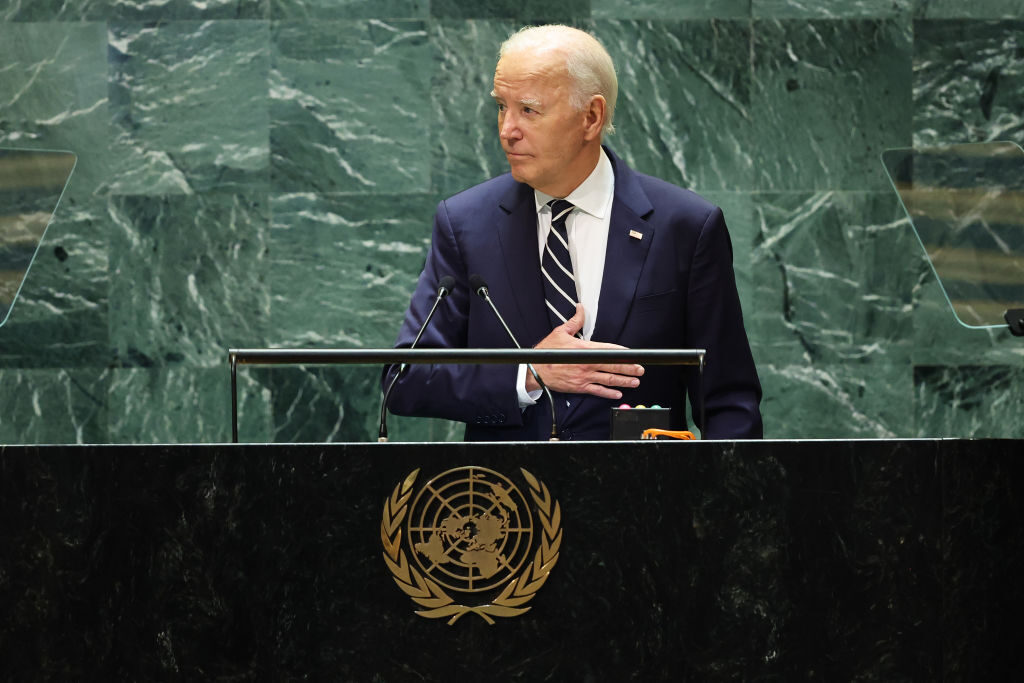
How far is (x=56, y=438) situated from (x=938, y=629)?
3.86 metres

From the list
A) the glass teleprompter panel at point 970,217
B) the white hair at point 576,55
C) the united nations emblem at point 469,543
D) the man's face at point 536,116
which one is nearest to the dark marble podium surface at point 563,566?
the united nations emblem at point 469,543

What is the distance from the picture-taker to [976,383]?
5.23m

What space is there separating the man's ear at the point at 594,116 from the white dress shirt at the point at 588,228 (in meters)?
0.10

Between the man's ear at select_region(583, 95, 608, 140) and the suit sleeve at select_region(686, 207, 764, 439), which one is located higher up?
the man's ear at select_region(583, 95, 608, 140)

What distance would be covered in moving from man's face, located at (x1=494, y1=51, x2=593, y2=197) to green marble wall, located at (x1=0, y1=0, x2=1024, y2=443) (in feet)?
5.68

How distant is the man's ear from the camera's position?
348 cm

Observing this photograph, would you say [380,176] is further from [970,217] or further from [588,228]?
[970,217]

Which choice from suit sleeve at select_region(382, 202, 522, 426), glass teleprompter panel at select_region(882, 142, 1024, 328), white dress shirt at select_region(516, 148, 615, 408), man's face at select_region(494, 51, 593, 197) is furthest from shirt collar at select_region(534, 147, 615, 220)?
glass teleprompter panel at select_region(882, 142, 1024, 328)

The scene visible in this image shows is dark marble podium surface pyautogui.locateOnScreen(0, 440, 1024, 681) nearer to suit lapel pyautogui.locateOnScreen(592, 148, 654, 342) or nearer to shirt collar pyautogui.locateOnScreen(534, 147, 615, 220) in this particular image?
suit lapel pyautogui.locateOnScreen(592, 148, 654, 342)

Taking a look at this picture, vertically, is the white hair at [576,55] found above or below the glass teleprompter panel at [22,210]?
above

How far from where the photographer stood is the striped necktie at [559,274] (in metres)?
3.40

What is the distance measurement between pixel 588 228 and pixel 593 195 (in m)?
0.09

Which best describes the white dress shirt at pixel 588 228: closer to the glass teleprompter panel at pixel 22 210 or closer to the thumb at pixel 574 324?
the thumb at pixel 574 324

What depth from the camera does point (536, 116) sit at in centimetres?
342
